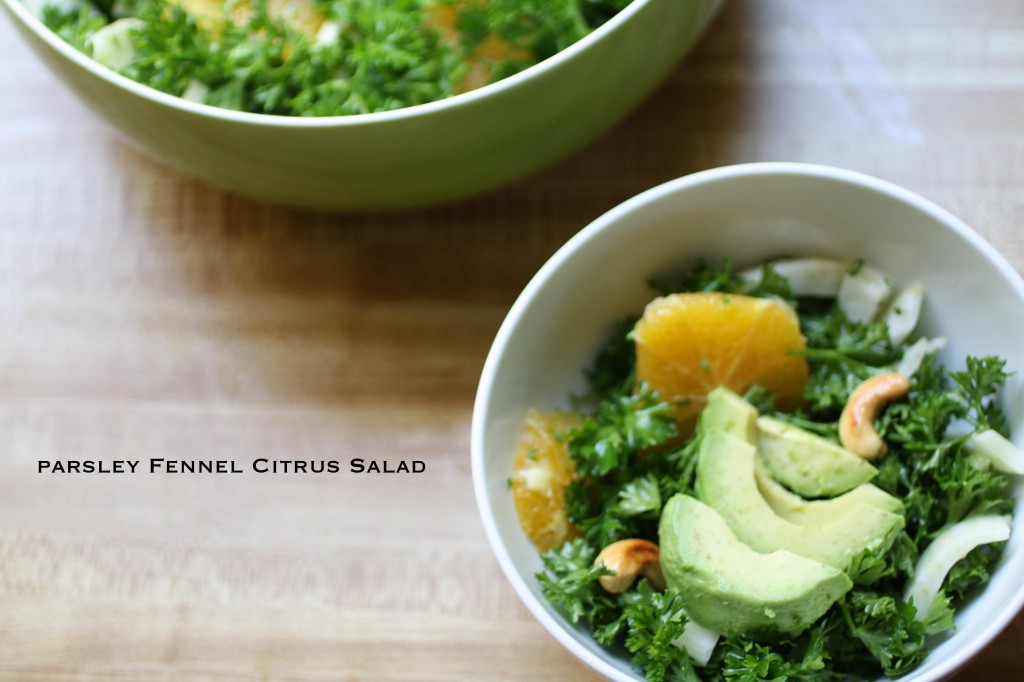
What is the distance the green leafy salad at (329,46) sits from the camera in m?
0.93

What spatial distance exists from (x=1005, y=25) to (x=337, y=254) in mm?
755

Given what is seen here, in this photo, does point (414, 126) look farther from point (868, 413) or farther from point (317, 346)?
point (868, 413)

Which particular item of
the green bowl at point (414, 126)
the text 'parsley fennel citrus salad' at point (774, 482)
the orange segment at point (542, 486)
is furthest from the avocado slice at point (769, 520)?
the green bowl at point (414, 126)

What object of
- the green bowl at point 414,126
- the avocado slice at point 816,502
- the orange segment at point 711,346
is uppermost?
the green bowl at point 414,126

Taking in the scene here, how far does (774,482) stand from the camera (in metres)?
0.87

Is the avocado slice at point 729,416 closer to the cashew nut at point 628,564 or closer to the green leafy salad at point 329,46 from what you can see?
the cashew nut at point 628,564

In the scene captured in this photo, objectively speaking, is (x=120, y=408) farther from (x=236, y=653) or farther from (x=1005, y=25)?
(x=1005, y=25)

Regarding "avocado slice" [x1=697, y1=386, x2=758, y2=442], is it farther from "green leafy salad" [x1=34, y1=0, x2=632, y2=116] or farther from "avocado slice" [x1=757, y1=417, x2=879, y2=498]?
"green leafy salad" [x1=34, y1=0, x2=632, y2=116]

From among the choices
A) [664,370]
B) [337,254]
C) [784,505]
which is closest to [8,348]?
[337,254]

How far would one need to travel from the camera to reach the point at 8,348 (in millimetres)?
1086

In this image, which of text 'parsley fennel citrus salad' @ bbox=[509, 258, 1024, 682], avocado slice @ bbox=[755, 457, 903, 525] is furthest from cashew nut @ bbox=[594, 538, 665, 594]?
avocado slice @ bbox=[755, 457, 903, 525]

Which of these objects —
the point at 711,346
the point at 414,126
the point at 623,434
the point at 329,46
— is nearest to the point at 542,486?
the point at 623,434

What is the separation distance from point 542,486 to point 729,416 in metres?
0.18

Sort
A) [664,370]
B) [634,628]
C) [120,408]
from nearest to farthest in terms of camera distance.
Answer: [634,628], [664,370], [120,408]
